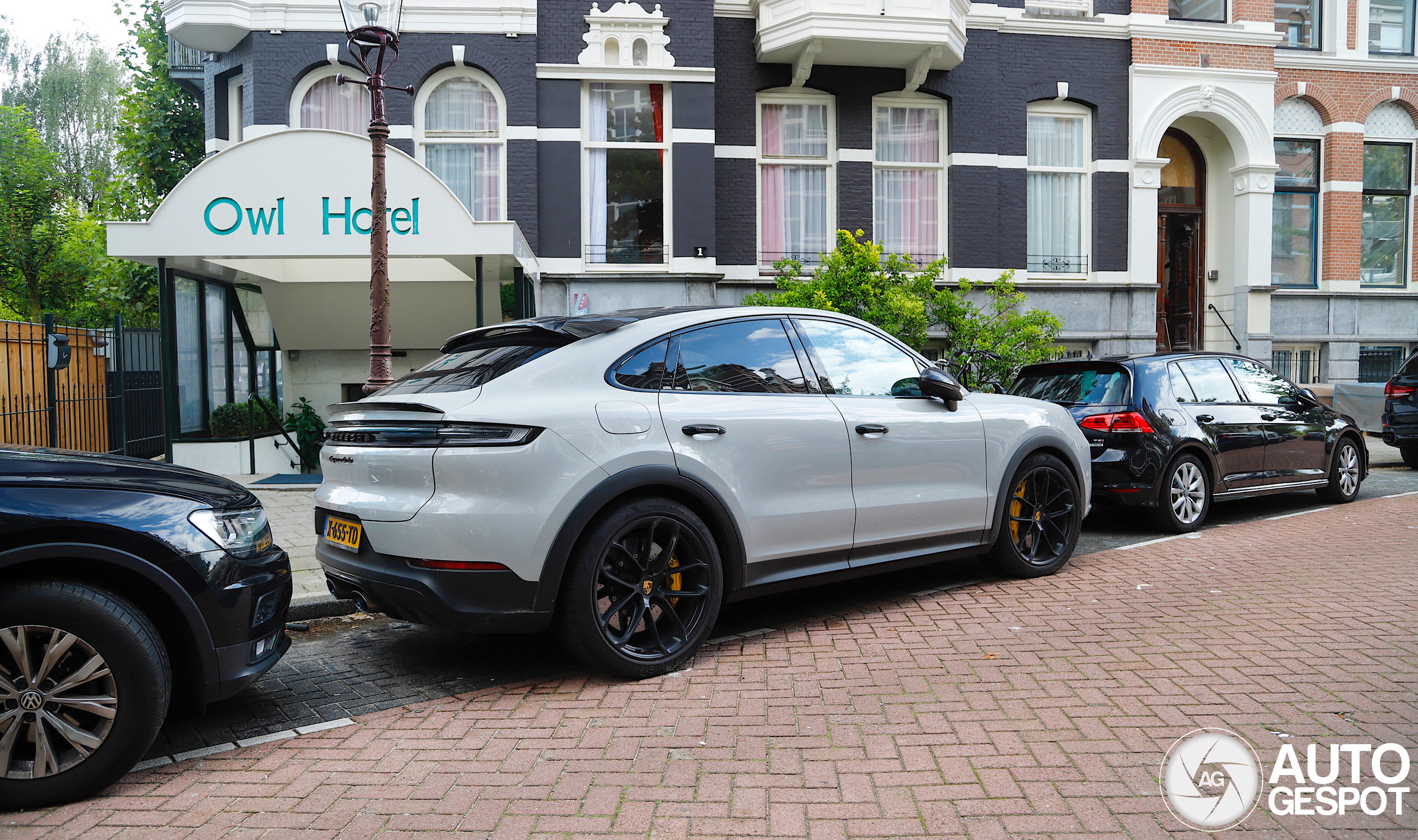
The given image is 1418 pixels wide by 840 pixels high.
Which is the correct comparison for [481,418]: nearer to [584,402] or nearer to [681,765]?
[584,402]

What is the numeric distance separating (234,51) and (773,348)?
12.8 meters

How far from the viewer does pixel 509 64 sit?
1350 centimetres

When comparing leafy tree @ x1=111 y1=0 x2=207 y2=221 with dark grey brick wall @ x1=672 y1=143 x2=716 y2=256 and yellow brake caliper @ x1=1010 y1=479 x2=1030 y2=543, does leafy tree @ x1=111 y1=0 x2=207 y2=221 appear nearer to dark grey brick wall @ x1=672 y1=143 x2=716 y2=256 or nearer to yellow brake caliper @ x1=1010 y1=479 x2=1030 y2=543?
dark grey brick wall @ x1=672 y1=143 x2=716 y2=256

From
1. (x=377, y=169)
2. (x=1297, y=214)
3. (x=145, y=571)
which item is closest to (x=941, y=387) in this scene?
(x=145, y=571)

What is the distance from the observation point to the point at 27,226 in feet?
108

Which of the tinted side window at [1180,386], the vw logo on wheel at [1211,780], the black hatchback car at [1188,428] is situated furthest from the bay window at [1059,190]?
the vw logo on wheel at [1211,780]

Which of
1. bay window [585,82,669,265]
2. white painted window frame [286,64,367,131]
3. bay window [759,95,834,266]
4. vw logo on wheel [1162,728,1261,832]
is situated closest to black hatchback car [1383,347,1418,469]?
bay window [759,95,834,266]

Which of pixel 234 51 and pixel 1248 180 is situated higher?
pixel 234 51

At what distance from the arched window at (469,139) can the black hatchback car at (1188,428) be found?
348 inches

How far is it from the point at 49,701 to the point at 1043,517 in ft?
17.8

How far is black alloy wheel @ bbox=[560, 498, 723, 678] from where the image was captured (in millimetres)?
3924

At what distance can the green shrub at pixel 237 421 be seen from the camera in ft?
36.4

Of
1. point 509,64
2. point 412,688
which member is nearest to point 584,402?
point 412,688

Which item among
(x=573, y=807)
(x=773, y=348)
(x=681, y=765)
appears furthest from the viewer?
(x=773, y=348)
